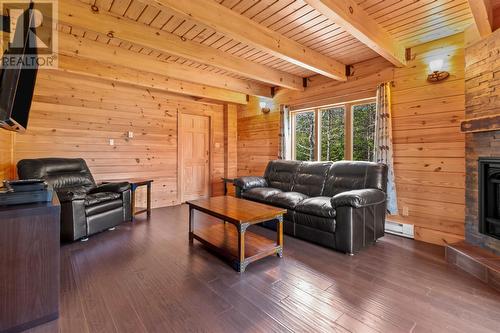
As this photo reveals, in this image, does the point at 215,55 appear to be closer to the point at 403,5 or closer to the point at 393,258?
the point at 403,5

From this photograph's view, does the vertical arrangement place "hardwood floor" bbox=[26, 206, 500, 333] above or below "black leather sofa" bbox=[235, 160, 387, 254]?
below

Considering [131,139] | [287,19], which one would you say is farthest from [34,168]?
[287,19]

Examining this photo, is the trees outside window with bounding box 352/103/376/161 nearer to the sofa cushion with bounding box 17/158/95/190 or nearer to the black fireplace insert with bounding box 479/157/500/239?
the black fireplace insert with bounding box 479/157/500/239

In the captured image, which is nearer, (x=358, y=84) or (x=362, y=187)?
(x=362, y=187)

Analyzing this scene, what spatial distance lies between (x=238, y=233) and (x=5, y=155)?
334 cm

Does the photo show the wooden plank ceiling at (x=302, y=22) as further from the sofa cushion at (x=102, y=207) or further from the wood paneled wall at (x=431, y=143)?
the sofa cushion at (x=102, y=207)

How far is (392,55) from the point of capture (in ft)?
9.53

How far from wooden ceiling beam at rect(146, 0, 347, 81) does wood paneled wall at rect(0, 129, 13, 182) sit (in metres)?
2.75

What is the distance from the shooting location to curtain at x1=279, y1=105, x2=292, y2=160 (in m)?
4.68

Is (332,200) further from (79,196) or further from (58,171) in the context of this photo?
(58,171)

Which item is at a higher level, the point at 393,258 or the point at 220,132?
the point at 220,132

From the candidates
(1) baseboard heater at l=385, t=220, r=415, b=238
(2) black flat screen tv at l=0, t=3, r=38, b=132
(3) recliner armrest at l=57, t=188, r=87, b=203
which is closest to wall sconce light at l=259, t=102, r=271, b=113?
(1) baseboard heater at l=385, t=220, r=415, b=238

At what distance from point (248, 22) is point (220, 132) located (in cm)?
351

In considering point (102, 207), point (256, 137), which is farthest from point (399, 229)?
point (102, 207)
